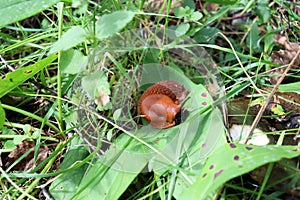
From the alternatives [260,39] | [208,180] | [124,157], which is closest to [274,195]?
[208,180]

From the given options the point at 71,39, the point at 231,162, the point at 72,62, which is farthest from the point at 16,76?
the point at 231,162

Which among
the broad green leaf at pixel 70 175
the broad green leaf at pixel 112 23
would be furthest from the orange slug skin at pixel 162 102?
the broad green leaf at pixel 112 23

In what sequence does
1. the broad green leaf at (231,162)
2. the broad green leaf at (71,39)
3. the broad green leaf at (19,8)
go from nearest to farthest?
1. the broad green leaf at (231,162)
2. the broad green leaf at (71,39)
3. the broad green leaf at (19,8)

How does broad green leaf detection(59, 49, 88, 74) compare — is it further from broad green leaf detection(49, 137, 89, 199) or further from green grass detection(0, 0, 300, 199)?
broad green leaf detection(49, 137, 89, 199)

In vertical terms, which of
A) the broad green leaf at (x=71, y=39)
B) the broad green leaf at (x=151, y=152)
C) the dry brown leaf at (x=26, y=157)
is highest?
the broad green leaf at (x=71, y=39)

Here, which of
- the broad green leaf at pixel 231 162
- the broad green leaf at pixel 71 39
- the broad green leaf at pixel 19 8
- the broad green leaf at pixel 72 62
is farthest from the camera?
the broad green leaf at pixel 72 62

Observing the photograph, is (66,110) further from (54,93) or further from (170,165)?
(170,165)

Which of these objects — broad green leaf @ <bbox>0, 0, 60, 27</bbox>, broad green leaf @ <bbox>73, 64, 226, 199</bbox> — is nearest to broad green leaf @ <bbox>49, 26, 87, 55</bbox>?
broad green leaf @ <bbox>0, 0, 60, 27</bbox>

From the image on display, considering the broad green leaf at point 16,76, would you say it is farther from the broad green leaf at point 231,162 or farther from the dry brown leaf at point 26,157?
the broad green leaf at point 231,162

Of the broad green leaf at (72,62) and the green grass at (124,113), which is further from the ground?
the broad green leaf at (72,62)

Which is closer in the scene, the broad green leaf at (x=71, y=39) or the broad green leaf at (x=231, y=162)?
the broad green leaf at (x=231, y=162)
